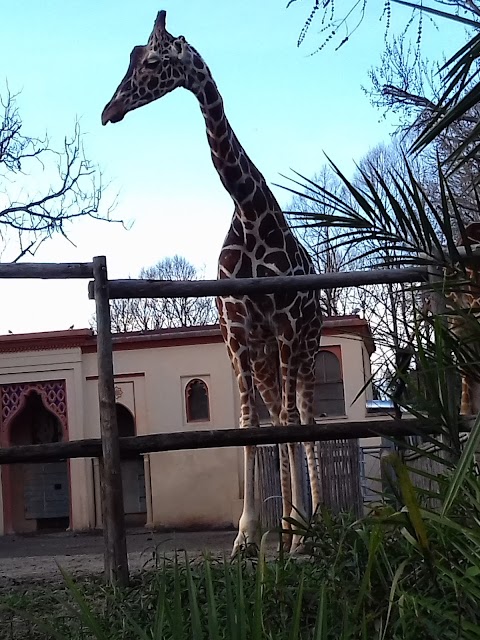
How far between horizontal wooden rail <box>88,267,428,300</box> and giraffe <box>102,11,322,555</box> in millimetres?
1049

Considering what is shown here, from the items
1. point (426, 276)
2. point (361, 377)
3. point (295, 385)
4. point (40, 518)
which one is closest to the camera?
point (426, 276)

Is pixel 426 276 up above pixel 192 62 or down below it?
below

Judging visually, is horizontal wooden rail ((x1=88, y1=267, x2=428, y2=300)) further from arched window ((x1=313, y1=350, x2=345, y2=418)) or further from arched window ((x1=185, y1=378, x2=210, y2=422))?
arched window ((x1=185, y1=378, x2=210, y2=422))

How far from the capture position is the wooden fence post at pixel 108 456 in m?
2.81

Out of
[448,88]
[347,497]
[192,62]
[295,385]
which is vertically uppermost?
[192,62]

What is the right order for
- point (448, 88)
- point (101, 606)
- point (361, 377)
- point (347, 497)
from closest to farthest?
point (448, 88)
point (101, 606)
point (347, 497)
point (361, 377)

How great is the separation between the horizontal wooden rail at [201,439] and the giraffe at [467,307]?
0.39m

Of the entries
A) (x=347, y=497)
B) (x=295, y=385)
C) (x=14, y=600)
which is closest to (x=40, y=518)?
(x=347, y=497)

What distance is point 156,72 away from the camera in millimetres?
4277

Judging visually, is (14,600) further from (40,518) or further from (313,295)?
(40,518)

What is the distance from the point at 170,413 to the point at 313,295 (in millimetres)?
9543

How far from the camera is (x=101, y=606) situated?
8.39ft

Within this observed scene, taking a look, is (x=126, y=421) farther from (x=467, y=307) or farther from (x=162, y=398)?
(x=467, y=307)

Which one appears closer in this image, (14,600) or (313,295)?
(14,600)
